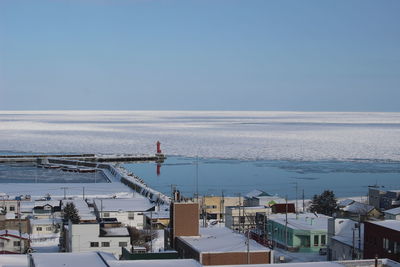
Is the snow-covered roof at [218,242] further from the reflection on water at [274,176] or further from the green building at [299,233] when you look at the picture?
the reflection on water at [274,176]

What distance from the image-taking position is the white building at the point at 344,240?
12961mm

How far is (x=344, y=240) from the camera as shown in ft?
44.4

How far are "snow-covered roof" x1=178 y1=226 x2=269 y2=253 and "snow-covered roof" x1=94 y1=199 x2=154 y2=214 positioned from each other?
748 cm

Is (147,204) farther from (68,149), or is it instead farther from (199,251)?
(68,149)

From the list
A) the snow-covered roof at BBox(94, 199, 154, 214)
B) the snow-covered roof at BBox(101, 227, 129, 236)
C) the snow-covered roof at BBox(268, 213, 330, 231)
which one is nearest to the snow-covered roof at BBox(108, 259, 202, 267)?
the snow-covered roof at BBox(101, 227, 129, 236)

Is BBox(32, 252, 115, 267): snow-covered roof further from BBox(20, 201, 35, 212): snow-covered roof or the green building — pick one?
BBox(20, 201, 35, 212): snow-covered roof

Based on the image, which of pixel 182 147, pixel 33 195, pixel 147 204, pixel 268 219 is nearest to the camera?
pixel 268 219

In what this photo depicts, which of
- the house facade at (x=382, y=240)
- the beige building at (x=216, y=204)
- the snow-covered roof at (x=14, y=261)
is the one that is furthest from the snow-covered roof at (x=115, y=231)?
the beige building at (x=216, y=204)

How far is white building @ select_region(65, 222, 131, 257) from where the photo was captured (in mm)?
13602

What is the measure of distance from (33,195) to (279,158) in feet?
67.2

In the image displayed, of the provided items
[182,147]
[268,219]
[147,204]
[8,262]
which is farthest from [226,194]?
[182,147]

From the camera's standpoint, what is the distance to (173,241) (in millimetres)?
12289

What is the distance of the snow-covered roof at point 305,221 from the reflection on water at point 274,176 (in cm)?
876

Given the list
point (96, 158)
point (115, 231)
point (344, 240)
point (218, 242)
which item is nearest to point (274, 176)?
point (96, 158)
